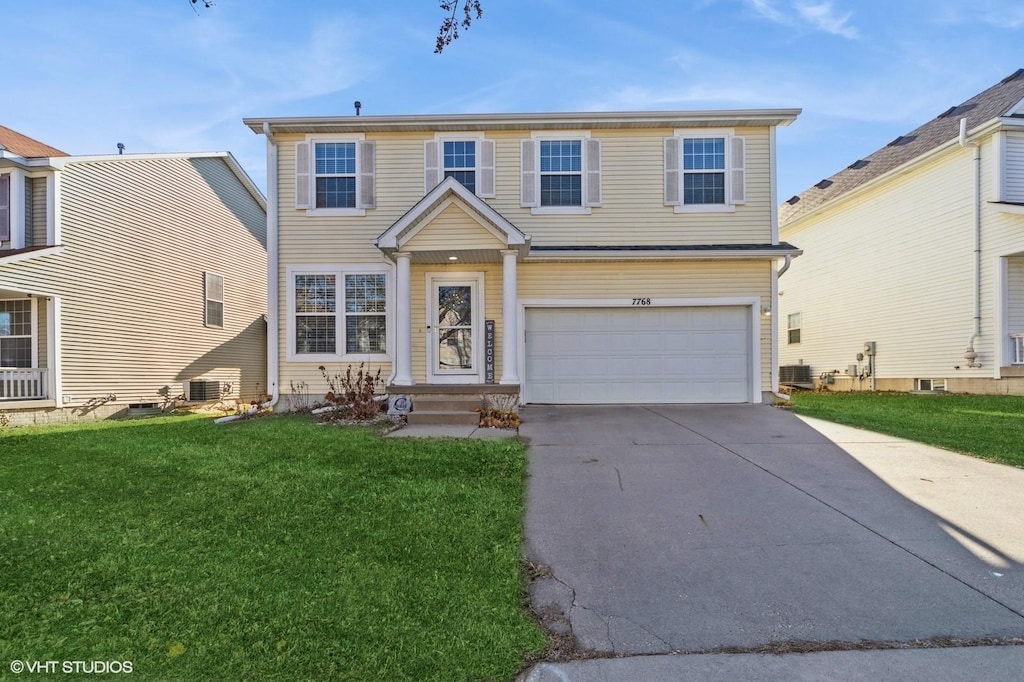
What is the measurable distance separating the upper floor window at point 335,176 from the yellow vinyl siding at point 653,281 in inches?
137

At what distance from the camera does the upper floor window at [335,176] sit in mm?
11250

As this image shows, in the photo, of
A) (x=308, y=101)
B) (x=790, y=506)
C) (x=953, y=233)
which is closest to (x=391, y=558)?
(x=790, y=506)

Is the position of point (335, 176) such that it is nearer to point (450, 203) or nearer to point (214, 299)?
point (450, 203)

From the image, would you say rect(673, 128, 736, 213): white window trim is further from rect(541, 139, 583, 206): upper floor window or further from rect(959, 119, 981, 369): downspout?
rect(959, 119, 981, 369): downspout

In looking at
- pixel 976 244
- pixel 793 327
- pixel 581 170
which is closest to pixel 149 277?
pixel 581 170

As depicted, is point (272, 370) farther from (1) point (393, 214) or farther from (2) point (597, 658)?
(2) point (597, 658)

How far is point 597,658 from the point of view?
2.99 m

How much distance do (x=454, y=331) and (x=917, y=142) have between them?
46.2ft

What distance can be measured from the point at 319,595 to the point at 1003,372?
1518 centimetres

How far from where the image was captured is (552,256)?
10781 mm

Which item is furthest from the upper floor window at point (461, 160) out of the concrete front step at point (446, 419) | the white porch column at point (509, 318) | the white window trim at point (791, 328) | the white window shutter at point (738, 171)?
the white window trim at point (791, 328)

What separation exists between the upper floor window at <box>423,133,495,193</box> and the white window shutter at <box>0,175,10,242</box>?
28.1 ft

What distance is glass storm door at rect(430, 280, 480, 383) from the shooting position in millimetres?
10969

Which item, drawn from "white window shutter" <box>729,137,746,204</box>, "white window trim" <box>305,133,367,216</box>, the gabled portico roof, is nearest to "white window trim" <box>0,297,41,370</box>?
"white window trim" <box>305,133,367,216</box>
